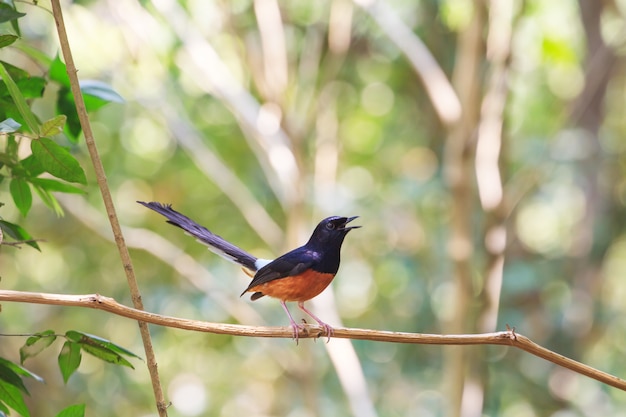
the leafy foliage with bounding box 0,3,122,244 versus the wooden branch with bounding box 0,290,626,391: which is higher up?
the leafy foliage with bounding box 0,3,122,244

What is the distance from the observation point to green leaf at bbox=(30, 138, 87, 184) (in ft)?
4.61

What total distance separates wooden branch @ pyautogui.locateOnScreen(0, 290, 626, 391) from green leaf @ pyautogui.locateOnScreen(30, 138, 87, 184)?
0.23 metres

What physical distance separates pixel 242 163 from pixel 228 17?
7.22 ft

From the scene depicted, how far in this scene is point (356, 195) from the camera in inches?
272

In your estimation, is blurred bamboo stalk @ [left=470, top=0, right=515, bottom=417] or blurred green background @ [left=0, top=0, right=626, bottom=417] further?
blurred green background @ [left=0, top=0, right=626, bottom=417]

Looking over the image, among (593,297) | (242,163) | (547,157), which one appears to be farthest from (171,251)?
(593,297)

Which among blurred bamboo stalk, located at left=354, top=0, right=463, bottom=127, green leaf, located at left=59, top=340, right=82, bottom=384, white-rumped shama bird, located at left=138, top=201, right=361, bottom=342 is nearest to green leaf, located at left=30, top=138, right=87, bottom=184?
green leaf, located at left=59, top=340, right=82, bottom=384

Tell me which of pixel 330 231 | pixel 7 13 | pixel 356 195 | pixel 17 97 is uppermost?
pixel 356 195

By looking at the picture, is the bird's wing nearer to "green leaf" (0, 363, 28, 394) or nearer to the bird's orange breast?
the bird's orange breast

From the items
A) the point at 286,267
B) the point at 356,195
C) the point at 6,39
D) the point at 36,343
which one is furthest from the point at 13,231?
the point at 356,195

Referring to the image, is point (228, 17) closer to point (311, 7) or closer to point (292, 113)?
point (292, 113)

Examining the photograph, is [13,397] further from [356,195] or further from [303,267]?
[356,195]

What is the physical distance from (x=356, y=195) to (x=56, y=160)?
18.2 feet

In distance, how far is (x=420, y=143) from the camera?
8078mm
